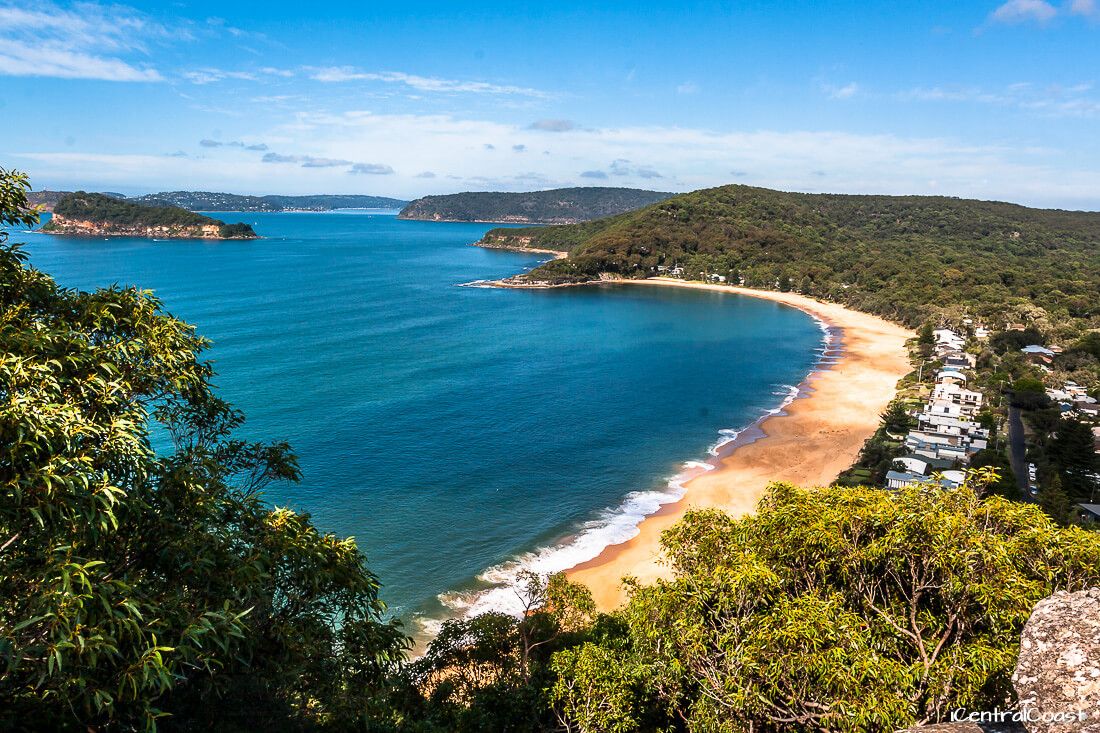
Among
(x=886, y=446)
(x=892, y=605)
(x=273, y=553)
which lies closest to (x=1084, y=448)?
(x=886, y=446)

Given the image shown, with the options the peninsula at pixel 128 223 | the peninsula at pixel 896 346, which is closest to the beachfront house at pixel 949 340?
the peninsula at pixel 896 346

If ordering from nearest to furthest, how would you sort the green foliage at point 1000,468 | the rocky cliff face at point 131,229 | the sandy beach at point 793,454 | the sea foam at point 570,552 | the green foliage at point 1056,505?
1. the sea foam at point 570,552
2. the green foliage at point 1056,505
3. the sandy beach at point 793,454
4. the green foliage at point 1000,468
5. the rocky cliff face at point 131,229

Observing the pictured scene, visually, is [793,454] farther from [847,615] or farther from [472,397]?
[847,615]

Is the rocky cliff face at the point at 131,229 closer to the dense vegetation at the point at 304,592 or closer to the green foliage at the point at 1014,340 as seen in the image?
the green foliage at the point at 1014,340

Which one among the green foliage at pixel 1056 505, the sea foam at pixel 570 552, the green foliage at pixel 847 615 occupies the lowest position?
the sea foam at pixel 570 552

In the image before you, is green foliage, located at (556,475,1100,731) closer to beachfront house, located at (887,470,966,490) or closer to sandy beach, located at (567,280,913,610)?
sandy beach, located at (567,280,913,610)

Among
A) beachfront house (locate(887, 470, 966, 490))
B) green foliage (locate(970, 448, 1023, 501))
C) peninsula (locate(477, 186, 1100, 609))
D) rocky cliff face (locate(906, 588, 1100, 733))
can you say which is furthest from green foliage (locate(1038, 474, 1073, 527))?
rocky cliff face (locate(906, 588, 1100, 733))

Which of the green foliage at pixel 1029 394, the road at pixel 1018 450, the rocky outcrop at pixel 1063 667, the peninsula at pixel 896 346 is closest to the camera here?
the rocky outcrop at pixel 1063 667
